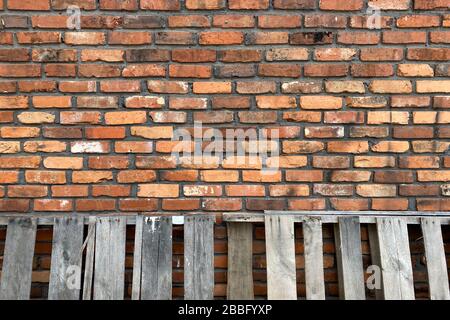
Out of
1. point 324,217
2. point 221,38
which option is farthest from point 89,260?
point 221,38

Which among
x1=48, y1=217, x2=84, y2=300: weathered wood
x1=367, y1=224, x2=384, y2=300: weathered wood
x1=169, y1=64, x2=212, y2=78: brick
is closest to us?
x1=48, y1=217, x2=84, y2=300: weathered wood

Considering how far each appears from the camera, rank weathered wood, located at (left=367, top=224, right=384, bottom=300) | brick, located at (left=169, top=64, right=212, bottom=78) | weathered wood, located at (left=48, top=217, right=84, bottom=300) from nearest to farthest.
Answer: weathered wood, located at (left=48, top=217, right=84, bottom=300) < weathered wood, located at (left=367, top=224, right=384, bottom=300) < brick, located at (left=169, top=64, right=212, bottom=78)

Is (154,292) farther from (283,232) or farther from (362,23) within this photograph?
(362,23)

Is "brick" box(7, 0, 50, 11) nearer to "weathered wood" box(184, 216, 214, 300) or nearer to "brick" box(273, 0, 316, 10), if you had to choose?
"brick" box(273, 0, 316, 10)

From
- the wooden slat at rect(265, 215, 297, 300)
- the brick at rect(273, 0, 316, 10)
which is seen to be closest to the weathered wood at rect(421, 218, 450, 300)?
the wooden slat at rect(265, 215, 297, 300)

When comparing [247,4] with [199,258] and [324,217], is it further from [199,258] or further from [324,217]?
[199,258]

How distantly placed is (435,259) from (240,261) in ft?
2.98

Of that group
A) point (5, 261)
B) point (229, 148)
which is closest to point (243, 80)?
point (229, 148)

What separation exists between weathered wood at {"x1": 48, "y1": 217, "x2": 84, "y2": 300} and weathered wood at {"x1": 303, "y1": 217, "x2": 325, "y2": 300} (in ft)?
3.44

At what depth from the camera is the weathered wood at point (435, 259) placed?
1.96 m

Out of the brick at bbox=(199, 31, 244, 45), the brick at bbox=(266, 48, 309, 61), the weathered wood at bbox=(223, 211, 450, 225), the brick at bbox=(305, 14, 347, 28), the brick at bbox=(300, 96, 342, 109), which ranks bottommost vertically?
the weathered wood at bbox=(223, 211, 450, 225)

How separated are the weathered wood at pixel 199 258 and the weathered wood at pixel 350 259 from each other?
614mm

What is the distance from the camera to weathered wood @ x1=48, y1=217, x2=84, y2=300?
1.93m

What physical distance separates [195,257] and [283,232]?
430 millimetres
